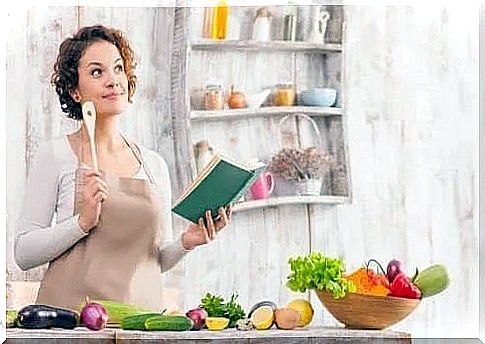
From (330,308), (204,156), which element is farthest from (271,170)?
(330,308)

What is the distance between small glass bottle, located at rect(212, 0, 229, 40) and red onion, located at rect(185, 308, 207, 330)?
0.76 meters

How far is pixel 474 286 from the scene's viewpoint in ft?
Result: 11.0

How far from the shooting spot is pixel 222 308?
10.8 feet

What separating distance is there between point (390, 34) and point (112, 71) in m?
0.78

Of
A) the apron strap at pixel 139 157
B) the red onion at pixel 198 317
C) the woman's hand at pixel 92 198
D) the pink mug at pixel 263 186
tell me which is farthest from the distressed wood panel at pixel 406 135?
the woman's hand at pixel 92 198

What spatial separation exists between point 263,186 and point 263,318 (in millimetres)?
362

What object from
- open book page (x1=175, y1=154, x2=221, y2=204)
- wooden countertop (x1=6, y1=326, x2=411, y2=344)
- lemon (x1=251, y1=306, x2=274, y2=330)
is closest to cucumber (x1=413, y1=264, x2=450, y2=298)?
wooden countertop (x1=6, y1=326, x2=411, y2=344)

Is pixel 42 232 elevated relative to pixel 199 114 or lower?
lower

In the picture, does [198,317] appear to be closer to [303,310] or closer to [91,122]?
[303,310]

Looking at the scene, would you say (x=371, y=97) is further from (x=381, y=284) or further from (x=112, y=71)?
(x=112, y=71)

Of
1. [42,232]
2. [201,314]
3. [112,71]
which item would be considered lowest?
[201,314]

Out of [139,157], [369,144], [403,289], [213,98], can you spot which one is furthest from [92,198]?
[403,289]

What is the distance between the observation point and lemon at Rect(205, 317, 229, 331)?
10.7 ft

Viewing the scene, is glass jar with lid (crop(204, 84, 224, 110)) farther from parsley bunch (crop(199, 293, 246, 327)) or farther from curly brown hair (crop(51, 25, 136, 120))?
parsley bunch (crop(199, 293, 246, 327))
